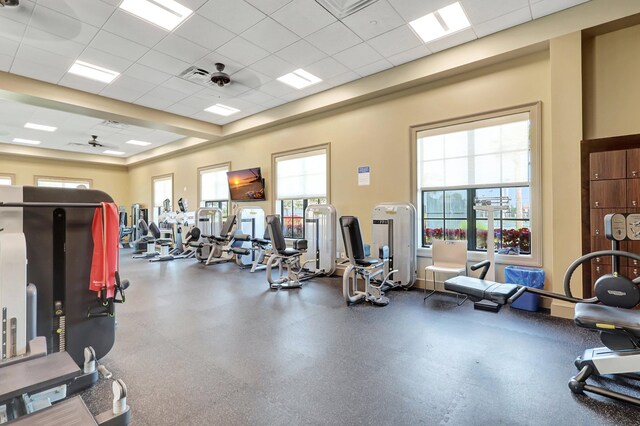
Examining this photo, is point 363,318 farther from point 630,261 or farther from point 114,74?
point 114,74

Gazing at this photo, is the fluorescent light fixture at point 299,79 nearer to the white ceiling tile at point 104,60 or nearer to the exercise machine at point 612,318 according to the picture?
the white ceiling tile at point 104,60

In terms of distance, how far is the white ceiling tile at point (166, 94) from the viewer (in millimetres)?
6067

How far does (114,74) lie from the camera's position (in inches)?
212

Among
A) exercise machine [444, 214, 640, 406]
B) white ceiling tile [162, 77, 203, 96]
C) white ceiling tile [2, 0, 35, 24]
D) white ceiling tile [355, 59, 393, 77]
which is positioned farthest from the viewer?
white ceiling tile [162, 77, 203, 96]

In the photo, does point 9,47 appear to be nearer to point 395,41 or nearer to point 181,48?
point 181,48

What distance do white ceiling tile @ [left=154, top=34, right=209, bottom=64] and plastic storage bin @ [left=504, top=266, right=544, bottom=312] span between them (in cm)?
545

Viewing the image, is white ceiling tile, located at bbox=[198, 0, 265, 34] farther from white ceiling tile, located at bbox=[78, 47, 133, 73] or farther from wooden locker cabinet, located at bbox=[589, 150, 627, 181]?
wooden locker cabinet, located at bbox=[589, 150, 627, 181]

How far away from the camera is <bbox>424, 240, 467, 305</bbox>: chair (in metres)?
4.48

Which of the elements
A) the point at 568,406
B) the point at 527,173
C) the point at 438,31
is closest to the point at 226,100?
the point at 438,31

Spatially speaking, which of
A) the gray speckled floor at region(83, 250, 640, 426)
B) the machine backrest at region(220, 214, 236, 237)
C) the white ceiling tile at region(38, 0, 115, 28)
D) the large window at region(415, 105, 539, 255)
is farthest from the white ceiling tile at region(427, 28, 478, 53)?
the machine backrest at region(220, 214, 236, 237)

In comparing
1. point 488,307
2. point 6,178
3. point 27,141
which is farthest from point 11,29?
point 6,178

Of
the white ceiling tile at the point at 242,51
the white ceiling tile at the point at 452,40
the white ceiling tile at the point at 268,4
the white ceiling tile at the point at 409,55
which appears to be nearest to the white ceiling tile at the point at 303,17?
the white ceiling tile at the point at 268,4

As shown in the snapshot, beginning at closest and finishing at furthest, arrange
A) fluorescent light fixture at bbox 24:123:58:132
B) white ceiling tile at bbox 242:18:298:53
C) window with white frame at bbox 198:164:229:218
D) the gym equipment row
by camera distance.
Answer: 1. the gym equipment row
2. white ceiling tile at bbox 242:18:298:53
3. fluorescent light fixture at bbox 24:123:58:132
4. window with white frame at bbox 198:164:229:218

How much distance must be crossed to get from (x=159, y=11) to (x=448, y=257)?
16.9 feet
